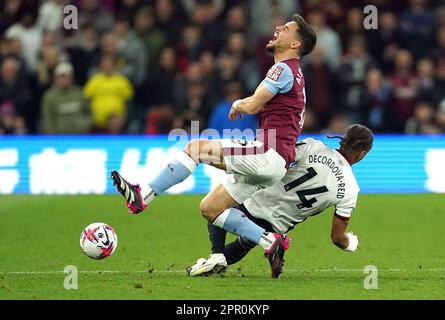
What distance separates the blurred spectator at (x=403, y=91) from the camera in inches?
710

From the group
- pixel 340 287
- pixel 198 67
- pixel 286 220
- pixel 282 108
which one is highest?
pixel 198 67

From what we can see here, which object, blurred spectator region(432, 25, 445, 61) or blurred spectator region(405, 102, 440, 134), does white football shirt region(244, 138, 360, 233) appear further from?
blurred spectator region(432, 25, 445, 61)

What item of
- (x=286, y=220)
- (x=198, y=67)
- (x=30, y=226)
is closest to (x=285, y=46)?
(x=286, y=220)

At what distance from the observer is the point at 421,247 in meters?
11.8

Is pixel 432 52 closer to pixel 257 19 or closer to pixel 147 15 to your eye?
pixel 257 19

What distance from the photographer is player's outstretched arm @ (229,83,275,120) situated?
8.92m

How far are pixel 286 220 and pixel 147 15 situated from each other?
970cm

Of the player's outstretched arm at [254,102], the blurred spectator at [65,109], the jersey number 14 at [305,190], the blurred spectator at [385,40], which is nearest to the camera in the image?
the player's outstretched arm at [254,102]

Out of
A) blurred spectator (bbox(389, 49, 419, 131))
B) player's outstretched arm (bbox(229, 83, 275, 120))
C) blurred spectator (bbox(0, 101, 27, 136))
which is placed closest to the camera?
player's outstretched arm (bbox(229, 83, 275, 120))

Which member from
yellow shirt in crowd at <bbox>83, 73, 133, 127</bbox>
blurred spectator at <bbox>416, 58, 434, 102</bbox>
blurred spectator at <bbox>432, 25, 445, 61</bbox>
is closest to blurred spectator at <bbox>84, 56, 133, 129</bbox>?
yellow shirt in crowd at <bbox>83, 73, 133, 127</bbox>

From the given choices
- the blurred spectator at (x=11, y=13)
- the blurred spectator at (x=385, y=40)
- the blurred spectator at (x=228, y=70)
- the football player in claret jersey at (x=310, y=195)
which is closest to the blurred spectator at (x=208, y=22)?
the blurred spectator at (x=228, y=70)

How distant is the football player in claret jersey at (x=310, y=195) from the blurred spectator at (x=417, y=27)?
9.51 meters

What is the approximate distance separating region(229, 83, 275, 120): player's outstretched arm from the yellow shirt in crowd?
905cm

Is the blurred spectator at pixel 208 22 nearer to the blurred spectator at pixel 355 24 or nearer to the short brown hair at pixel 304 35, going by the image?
the blurred spectator at pixel 355 24
